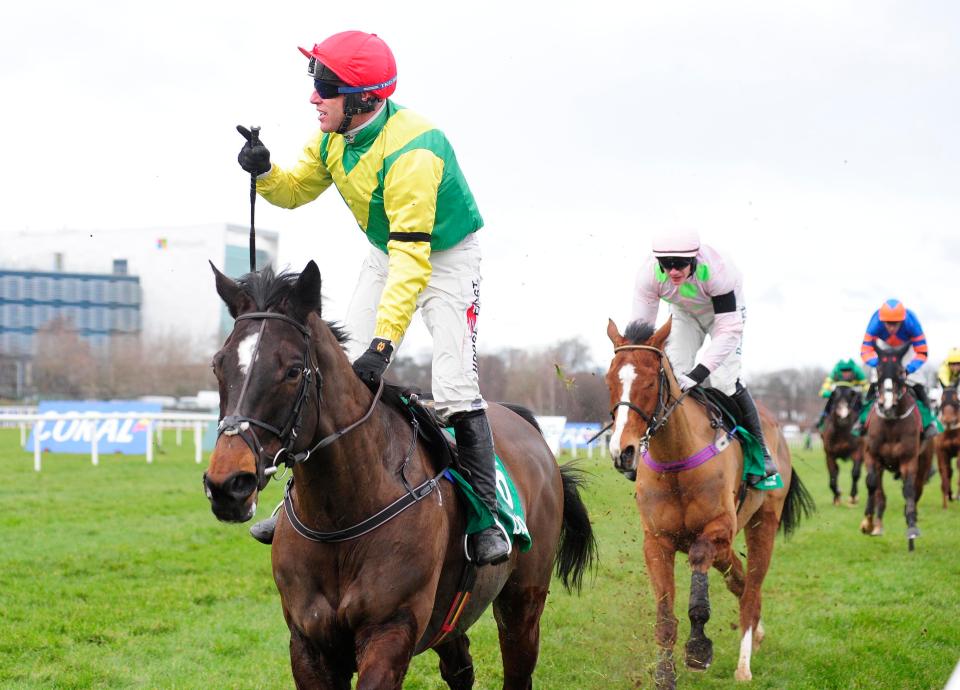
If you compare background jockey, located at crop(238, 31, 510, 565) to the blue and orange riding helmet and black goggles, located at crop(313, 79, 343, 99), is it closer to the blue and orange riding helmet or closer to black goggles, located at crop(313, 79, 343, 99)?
black goggles, located at crop(313, 79, 343, 99)

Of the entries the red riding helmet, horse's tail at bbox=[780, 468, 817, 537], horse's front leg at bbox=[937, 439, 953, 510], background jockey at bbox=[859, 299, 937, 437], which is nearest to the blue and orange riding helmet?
background jockey at bbox=[859, 299, 937, 437]

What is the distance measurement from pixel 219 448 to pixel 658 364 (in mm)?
3619

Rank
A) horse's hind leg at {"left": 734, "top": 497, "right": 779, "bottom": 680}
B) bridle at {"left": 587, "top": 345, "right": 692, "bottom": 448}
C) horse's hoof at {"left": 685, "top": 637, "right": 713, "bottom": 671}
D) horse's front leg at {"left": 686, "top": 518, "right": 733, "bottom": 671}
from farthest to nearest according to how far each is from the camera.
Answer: horse's hind leg at {"left": 734, "top": 497, "right": 779, "bottom": 680}
horse's hoof at {"left": 685, "top": 637, "right": 713, "bottom": 671}
horse's front leg at {"left": 686, "top": 518, "right": 733, "bottom": 671}
bridle at {"left": 587, "top": 345, "right": 692, "bottom": 448}

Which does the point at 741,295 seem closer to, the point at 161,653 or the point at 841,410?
the point at 161,653

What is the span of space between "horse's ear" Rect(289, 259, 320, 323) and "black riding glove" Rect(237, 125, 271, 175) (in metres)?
1.02

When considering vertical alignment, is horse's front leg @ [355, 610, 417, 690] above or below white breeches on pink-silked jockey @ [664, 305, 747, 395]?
below

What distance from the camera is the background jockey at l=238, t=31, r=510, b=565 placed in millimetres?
3727

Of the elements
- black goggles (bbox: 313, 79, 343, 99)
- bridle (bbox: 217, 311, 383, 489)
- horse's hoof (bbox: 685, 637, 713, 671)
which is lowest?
horse's hoof (bbox: 685, 637, 713, 671)

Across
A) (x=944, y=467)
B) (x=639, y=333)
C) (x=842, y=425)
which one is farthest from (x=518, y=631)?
(x=944, y=467)

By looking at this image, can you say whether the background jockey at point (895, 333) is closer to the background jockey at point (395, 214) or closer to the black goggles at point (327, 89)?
the background jockey at point (395, 214)

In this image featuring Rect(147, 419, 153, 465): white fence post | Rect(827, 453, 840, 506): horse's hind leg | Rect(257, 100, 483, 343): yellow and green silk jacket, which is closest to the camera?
Rect(257, 100, 483, 343): yellow and green silk jacket

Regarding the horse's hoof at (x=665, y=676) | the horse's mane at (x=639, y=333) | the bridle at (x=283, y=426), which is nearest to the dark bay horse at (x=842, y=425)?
the horse's mane at (x=639, y=333)

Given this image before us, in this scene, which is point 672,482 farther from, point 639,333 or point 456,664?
point 456,664

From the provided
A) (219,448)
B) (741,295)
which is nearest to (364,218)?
(219,448)
